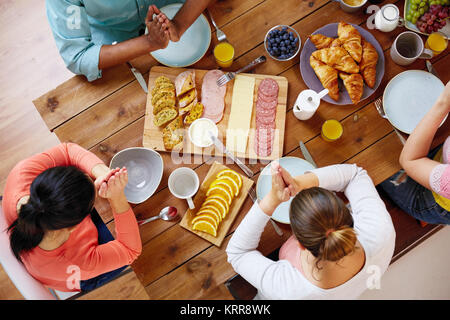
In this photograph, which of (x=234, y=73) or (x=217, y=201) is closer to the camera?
(x=217, y=201)

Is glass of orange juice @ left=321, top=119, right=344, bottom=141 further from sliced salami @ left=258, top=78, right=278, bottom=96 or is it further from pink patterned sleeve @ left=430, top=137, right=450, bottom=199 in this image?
pink patterned sleeve @ left=430, top=137, right=450, bottom=199

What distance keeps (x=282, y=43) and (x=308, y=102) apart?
1.02 ft

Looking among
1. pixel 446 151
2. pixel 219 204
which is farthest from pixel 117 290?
pixel 446 151

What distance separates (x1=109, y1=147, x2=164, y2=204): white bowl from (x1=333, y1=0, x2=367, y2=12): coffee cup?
1136 millimetres

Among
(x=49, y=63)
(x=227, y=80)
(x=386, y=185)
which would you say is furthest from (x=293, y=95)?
(x=49, y=63)

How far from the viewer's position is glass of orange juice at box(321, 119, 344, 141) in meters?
1.51

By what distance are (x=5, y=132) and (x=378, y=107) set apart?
2.61m

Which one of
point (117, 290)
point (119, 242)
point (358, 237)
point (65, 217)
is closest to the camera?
point (65, 217)

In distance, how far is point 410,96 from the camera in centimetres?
154

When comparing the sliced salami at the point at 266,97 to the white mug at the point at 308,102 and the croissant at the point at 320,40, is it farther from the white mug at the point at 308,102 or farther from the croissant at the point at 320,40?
the croissant at the point at 320,40

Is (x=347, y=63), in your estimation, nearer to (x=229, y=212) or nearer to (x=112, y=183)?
(x=229, y=212)

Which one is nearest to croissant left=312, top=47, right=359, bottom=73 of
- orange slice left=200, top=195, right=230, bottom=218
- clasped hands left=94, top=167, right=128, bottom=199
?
orange slice left=200, top=195, right=230, bottom=218

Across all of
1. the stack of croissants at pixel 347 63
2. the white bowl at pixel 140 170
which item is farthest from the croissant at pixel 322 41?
the white bowl at pixel 140 170

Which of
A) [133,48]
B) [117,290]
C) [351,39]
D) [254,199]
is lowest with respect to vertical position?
[117,290]
